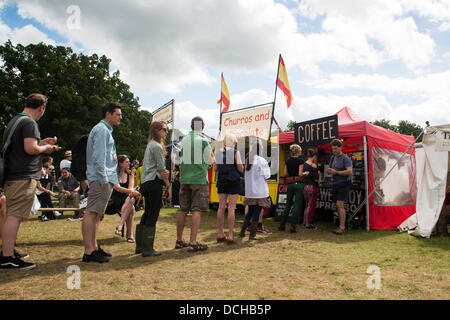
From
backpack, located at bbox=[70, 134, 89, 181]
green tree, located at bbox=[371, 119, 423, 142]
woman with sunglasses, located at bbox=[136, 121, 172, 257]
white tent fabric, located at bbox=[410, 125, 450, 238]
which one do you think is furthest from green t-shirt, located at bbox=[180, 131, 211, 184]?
green tree, located at bbox=[371, 119, 423, 142]

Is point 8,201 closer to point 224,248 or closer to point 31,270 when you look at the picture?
point 31,270

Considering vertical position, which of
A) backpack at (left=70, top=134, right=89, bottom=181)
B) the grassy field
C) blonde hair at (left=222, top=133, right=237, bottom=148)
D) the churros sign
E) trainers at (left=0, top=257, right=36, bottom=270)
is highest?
the churros sign

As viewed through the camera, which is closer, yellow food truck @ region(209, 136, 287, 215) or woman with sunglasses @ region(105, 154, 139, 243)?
woman with sunglasses @ region(105, 154, 139, 243)

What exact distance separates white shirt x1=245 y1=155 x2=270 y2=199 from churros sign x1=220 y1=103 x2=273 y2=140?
320cm

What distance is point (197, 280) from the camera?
2986mm

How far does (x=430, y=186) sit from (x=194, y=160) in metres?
5.04

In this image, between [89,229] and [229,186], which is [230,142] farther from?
[89,229]

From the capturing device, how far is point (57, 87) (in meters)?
21.5

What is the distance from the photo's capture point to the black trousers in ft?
12.8

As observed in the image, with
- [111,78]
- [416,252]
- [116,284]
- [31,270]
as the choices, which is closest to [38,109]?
[31,270]

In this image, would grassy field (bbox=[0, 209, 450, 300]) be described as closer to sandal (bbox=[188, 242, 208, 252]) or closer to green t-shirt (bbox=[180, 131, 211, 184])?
sandal (bbox=[188, 242, 208, 252])

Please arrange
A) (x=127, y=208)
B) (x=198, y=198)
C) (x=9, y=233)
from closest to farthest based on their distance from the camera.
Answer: (x=9, y=233)
(x=198, y=198)
(x=127, y=208)

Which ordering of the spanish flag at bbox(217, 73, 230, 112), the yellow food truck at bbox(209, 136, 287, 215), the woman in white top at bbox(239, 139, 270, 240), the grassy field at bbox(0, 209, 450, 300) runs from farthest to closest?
the spanish flag at bbox(217, 73, 230, 112)
the yellow food truck at bbox(209, 136, 287, 215)
the woman in white top at bbox(239, 139, 270, 240)
the grassy field at bbox(0, 209, 450, 300)

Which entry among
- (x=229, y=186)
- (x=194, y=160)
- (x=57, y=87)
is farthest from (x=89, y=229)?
(x=57, y=87)
